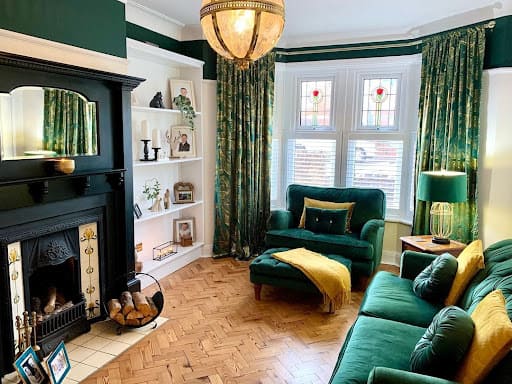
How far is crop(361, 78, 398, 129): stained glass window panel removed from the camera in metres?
4.91

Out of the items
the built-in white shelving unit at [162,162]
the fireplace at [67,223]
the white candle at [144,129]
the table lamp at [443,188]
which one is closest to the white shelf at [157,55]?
the built-in white shelving unit at [162,162]

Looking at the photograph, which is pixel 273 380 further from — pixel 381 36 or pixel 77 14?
pixel 381 36

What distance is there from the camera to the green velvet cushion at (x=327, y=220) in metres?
4.53

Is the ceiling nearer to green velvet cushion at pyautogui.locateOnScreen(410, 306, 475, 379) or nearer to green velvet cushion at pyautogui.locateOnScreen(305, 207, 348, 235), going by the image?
green velvet cushion at pyautogui.locateOnScreen(305, 207, 348, 235)

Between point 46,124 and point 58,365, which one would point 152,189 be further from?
point 58,365

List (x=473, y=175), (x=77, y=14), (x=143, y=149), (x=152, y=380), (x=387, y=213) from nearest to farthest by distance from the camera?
(x=152, y=380)
(x=77, y=14)
(x=473, y=175)
(x=143, y=149)
(x=387, y=213)

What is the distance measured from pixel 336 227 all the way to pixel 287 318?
1360 mm

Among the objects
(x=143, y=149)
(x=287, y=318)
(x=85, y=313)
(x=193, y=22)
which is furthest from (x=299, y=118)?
(x=85, y=313)

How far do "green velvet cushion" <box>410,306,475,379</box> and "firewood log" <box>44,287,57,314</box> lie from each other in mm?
2498

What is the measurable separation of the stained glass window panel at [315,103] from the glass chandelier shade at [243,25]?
10.6 feet

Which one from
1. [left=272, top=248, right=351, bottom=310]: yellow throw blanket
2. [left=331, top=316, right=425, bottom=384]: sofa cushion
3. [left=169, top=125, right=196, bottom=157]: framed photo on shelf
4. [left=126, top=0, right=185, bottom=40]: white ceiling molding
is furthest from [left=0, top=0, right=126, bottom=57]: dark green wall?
[left=331, top=316, right=425, bottom=384]: sofa cushion

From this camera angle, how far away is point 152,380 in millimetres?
2670

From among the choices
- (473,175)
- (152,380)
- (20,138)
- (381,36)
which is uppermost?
(381,36)

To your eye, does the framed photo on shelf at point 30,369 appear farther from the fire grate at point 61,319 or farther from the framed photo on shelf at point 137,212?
the framed photo on shelf at point 137,212
